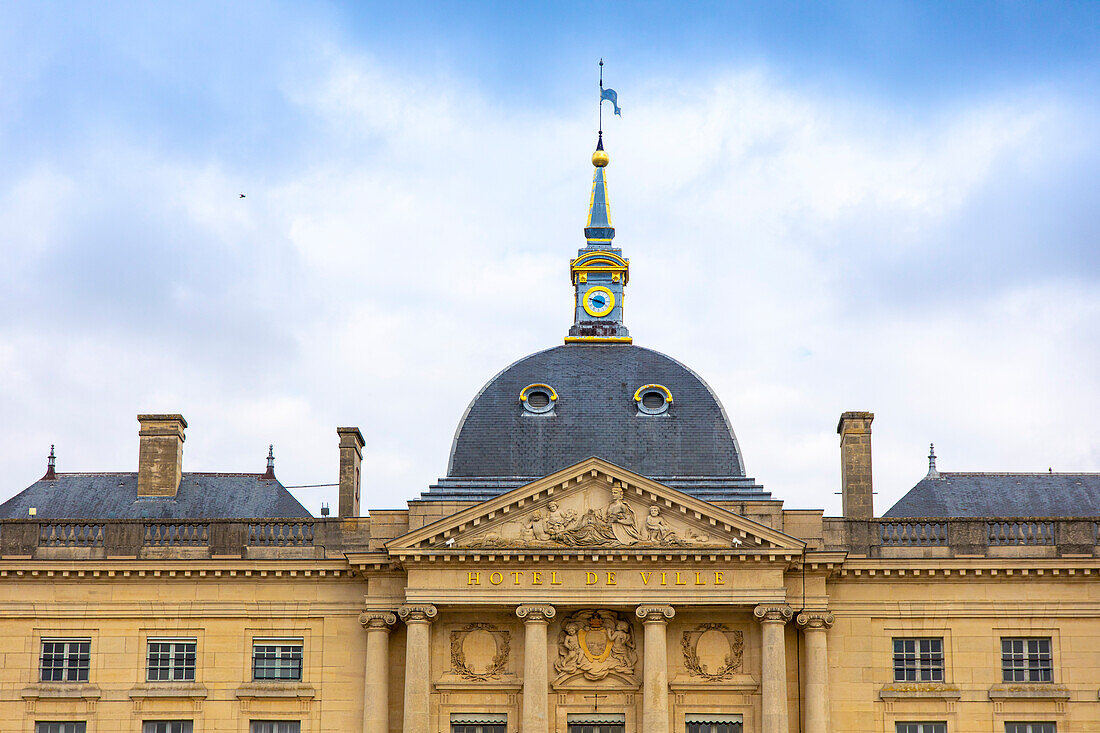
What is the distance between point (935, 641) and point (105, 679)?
23.2 metres

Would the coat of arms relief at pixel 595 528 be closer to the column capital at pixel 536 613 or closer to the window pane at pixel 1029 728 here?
the column capital at pixel 536 613

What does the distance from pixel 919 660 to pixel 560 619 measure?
33.0ft

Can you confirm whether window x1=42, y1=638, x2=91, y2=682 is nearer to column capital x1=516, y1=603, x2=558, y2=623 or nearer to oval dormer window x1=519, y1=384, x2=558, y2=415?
column capital x1=516, y1=603, x2=558, y2=623

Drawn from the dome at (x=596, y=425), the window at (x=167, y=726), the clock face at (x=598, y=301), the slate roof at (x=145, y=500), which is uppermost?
the clock face at (x=598, y=301)

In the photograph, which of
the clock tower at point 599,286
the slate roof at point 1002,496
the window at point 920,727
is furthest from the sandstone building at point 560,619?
the clock tower at point 599,286

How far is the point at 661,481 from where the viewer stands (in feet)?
182

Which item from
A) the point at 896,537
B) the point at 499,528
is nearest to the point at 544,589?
the point at 499,528

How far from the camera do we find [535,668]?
5122 centimetres

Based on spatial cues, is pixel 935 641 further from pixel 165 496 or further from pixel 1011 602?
pixel 165 496

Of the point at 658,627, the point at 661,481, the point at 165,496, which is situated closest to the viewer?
the point at 658,627

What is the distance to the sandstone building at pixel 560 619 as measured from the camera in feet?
169

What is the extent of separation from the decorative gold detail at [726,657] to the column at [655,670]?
85cm

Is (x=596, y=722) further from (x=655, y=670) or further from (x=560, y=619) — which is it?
(x=560, y=619)

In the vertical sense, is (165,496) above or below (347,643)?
above
